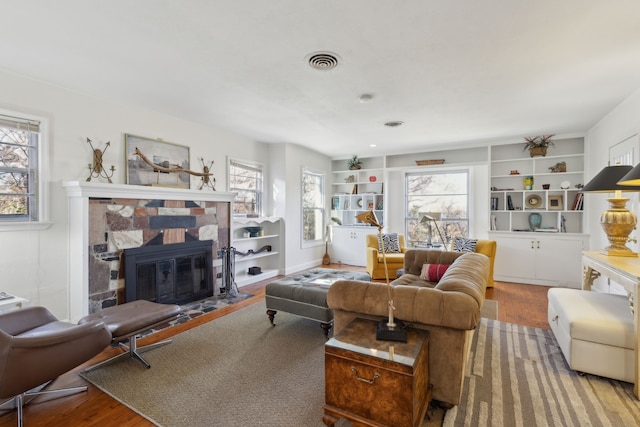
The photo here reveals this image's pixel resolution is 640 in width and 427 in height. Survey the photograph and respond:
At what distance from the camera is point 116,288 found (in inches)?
134

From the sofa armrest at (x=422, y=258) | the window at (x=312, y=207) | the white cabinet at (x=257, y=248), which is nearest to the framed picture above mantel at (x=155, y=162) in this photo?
the white cabinet at (x=257, y=248)

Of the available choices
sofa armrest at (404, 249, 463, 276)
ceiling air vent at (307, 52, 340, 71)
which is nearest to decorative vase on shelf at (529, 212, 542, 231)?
sofa armrest at (404, 249, 463, 276)

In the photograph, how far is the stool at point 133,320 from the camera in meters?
2.32

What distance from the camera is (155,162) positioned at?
396 centimetres

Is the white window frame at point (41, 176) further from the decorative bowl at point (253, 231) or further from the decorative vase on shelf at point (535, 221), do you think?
the decorative vase on shelf at point (535, 221)

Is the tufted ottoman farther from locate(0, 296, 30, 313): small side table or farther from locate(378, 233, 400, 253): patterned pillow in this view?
locate(378, 233, 400, 253): patterned pillow

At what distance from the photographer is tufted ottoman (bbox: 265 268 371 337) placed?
294cm

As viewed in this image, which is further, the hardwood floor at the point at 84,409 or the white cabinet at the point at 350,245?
the white cabinet at the point at 350,245

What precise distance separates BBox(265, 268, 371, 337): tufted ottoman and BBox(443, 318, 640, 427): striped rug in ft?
4.19

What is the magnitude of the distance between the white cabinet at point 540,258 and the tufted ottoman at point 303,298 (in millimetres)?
3190

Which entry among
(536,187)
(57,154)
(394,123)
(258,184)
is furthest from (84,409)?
(536,187)

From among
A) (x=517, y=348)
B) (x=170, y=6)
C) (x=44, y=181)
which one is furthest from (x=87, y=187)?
(x=517, y=348)

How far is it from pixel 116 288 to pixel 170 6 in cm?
291

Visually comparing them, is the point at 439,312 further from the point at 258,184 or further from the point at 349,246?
the point at 349,246
